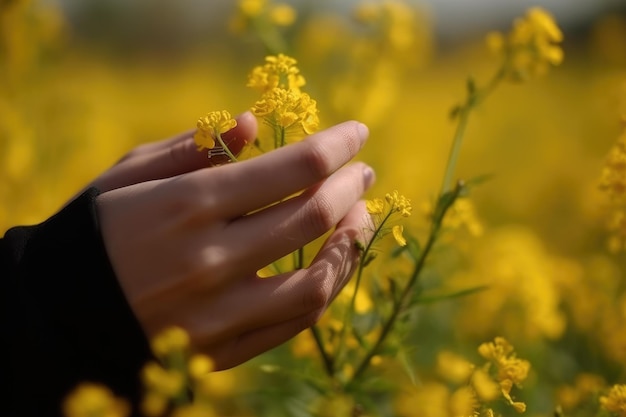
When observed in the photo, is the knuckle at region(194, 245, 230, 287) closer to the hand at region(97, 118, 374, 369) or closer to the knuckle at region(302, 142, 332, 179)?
the hand at region(97, 118, 374, 369)

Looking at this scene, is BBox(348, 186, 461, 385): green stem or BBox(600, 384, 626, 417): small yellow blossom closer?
BBox(600, 384, 626, 417): small yellow blossom

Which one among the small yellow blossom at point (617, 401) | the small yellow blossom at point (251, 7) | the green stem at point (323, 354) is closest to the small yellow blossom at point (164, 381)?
the green stem at point (323, 354)

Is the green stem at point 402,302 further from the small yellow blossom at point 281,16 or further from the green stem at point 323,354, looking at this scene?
the small yellow blossom at point 281,16

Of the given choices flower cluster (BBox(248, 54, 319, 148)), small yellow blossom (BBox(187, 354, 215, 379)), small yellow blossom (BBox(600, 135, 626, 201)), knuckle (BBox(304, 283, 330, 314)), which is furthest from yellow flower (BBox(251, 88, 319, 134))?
small yellow blossom (BBox(600, 135, 626, 201))

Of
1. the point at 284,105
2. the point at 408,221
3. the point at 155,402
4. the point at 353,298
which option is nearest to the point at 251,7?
the point at 284,105

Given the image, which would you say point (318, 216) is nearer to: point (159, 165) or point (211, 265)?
point (211, 265)

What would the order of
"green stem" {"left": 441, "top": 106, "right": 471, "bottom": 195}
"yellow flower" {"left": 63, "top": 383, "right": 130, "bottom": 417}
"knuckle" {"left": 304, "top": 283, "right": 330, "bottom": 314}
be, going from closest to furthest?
"yellow flower" {"left": 63, "top": 383, "right": 130, "bottom": 417}, "knuckle" {"left": 304, "top": 283, "right": 330, "bottom": 314}, "green stem" {"left": 441, "top": 106, "right": 471, "bottom": 195}
